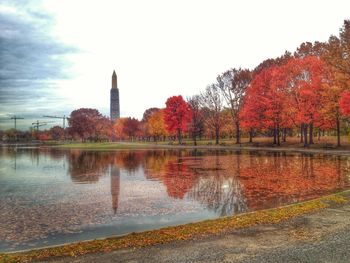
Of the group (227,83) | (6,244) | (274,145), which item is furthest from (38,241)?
(227,83)

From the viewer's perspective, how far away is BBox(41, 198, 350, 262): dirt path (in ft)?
30.8

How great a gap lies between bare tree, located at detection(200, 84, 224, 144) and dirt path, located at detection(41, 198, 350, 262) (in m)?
72.9

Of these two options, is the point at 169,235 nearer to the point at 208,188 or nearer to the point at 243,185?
the point at 208,188

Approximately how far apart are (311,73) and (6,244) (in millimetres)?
55031

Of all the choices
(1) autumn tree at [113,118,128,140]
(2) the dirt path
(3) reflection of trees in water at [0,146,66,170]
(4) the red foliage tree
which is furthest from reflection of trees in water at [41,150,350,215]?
(1) autumn tree at [113,118,128,140]

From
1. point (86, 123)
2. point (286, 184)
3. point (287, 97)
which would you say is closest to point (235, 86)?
point (287, 97)

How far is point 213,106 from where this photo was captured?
8850cm

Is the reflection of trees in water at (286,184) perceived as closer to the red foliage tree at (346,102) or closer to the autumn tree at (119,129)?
the red foliage tree at (346,102)

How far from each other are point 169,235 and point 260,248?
9.70 feet

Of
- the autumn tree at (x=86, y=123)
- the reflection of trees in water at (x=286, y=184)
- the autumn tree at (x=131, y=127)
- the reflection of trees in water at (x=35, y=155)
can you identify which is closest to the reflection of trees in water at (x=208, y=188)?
the reflection of trees in water at (x=286, y=184)

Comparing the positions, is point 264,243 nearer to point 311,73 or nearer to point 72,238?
point 72,238

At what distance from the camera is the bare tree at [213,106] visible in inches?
3398

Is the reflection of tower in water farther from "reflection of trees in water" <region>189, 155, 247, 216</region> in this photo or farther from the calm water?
"reflection of trees in water" <region>189, 155, 247, 216</region>

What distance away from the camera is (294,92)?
61.6m
